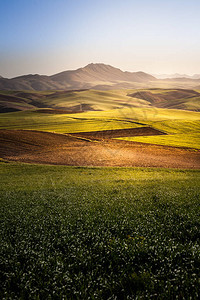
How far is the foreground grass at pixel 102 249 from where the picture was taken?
6.97m

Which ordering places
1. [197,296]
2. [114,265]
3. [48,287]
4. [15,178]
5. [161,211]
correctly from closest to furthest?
[197,296] < [48,287] < [114,265] < [161,211] < [15,178]

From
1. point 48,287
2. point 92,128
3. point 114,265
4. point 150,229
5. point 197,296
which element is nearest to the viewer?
point 197,296

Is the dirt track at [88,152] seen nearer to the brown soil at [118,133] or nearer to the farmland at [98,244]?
the brown soil at [118,133]

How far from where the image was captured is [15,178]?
32.5 m

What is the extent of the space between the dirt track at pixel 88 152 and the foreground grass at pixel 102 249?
96.5 feet

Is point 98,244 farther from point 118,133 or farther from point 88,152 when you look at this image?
point 118,133

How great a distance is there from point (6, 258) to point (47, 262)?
201 centimetres

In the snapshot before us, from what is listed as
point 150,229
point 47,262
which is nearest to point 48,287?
point 47,262

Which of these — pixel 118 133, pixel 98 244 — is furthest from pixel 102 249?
pixel 118 133

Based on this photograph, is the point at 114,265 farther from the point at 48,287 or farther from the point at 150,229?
the point at 150,229

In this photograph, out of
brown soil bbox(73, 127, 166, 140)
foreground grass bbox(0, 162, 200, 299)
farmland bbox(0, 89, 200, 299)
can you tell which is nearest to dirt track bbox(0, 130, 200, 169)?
brown soil bbox(73, 127, 166, 140)

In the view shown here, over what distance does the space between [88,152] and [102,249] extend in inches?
1879

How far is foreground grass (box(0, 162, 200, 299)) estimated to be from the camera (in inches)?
275

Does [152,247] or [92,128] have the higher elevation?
[92,128]
